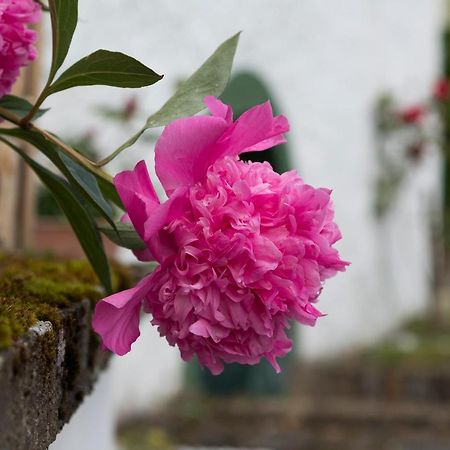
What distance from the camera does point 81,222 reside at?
0.87 metres

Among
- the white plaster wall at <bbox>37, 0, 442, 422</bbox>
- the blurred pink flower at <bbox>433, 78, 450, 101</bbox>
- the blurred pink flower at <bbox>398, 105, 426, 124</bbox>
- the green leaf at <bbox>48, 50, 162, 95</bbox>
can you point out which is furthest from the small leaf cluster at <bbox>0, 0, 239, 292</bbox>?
the blurred pink flower at <bbox>433, 78, 450, 101</bbox>

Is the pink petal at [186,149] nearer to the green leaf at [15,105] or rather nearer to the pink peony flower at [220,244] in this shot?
the pink peony flower at [220,244]

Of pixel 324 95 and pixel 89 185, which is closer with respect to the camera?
pixel 89 185

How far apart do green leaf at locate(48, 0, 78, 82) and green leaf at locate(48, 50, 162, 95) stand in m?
0.02

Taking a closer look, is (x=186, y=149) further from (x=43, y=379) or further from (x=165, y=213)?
(x=43, y=379)

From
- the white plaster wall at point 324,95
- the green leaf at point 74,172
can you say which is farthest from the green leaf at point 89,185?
the white plaster wall at point 324,95

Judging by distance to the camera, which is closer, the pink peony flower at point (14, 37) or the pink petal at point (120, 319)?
the pink petal at point (120, 319)

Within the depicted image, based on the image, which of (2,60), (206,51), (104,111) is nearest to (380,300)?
(206,51)

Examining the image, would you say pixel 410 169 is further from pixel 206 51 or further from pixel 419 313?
pixel 206 51

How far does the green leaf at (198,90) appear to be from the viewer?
86 cm

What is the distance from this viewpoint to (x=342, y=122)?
671 centimetres

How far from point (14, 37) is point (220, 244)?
0.30m

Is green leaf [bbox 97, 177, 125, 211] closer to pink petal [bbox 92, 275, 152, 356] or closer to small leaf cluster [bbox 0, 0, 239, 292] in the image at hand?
small leaf cluster [bbox 0, 0, 239, 292]

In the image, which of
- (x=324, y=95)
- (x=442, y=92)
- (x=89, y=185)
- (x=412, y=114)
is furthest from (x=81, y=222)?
(x=442, y=92)
